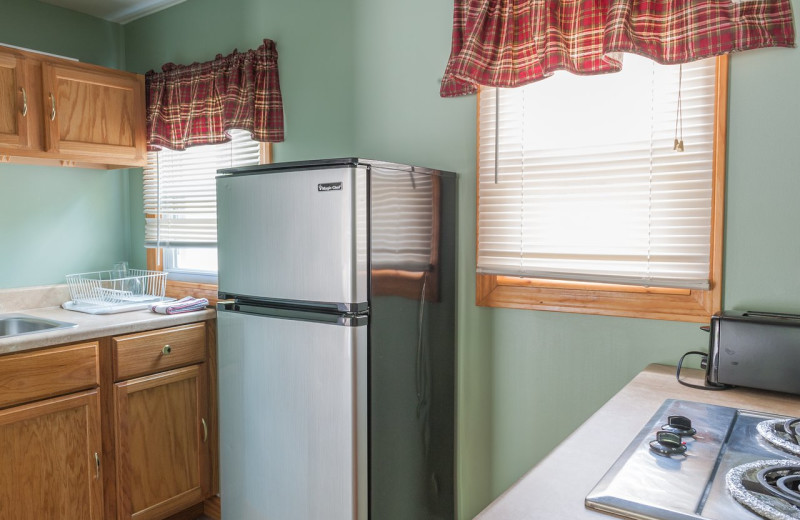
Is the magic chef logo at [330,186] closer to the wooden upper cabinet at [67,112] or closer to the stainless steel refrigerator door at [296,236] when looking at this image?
the stainless steel refrigerator door at [296,236]

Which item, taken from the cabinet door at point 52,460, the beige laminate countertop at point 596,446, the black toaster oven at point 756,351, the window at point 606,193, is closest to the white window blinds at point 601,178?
the window at point 606,193

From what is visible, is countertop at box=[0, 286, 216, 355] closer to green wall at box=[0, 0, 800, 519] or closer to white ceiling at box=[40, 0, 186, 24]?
green wall at box=[0, 0, 800, 519]

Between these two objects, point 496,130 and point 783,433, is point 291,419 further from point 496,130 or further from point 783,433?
point 783,433

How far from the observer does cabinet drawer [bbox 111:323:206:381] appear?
2.29 m

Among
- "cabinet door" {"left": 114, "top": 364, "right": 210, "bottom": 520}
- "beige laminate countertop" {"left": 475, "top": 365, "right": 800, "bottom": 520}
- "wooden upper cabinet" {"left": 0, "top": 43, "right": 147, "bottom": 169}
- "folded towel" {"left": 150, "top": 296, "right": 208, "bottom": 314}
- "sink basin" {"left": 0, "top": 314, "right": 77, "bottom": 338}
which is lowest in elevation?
"cabinet door" {"left": 114, "top": 364, "right": 210, "bottom": 520}

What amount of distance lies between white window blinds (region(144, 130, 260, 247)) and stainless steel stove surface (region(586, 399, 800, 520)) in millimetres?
2215

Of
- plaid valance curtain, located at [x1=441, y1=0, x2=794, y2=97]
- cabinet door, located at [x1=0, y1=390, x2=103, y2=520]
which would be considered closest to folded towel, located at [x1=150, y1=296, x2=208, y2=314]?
cabinet door, located at [x1=0, y1=390, x2=103, y2=520]

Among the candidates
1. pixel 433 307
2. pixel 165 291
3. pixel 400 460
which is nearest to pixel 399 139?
pixel 433 307

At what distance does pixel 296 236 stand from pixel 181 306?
1.06m

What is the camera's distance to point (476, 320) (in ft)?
6.81

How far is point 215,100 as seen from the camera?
107 inches

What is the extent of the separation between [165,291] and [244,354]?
4.30 feet

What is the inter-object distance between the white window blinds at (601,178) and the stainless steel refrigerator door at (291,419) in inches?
26.0

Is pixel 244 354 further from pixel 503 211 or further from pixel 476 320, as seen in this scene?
pixel 503 211
